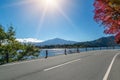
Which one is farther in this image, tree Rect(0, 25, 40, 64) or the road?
tree Rect(0, 25, 40, 64)

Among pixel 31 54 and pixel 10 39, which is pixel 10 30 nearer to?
pixel 10 39

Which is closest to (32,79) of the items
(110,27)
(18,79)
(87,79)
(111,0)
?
(18,79)

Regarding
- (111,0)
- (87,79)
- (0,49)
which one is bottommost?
(87,79)

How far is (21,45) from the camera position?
48875mm

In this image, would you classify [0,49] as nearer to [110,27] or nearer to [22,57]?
[22,57]

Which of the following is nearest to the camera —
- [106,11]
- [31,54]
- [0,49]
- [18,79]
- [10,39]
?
[18,79]

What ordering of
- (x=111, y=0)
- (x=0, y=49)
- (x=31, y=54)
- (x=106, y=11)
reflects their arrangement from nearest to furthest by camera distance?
(x=111, y=0), (x=106, y=11), (x=0, y=49), (x=31, y=54)

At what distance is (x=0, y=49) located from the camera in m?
44.7

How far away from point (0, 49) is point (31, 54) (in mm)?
8070

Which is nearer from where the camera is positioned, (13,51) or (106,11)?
(106,11)

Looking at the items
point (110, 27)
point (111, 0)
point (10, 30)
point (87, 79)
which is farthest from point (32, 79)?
point (10, 30)

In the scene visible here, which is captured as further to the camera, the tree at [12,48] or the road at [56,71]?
the tree at [12,48]

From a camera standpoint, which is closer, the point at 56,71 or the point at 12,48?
the point at 56,71

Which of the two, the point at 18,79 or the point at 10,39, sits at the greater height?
the point at 10,39
